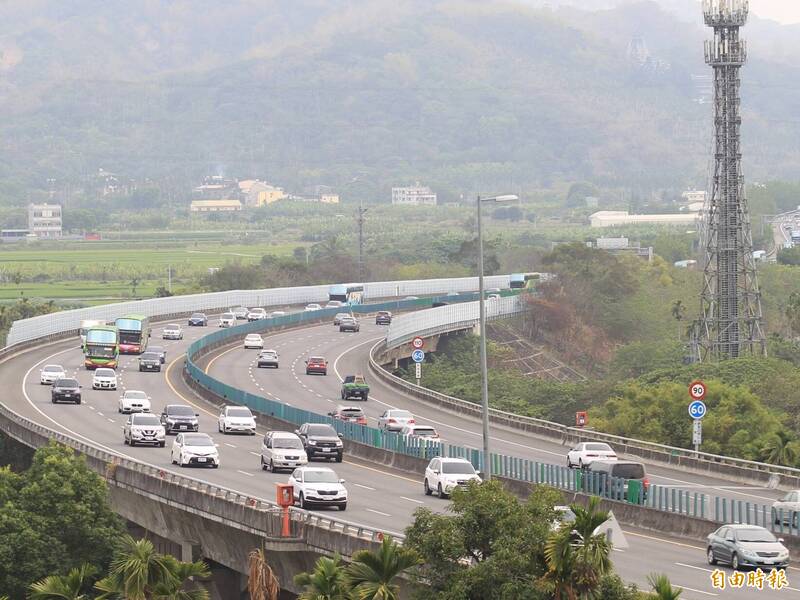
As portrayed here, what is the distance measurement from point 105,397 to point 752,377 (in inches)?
1752

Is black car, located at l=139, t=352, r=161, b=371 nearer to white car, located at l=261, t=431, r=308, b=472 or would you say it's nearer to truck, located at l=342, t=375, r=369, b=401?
truck, located at l=342, t=375, r=369, b=401

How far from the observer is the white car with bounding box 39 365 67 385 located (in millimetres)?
100625

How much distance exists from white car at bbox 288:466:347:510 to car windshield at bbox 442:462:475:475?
4671 mm

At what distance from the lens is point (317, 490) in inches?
2010

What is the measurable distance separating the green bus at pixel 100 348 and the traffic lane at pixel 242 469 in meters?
14.7

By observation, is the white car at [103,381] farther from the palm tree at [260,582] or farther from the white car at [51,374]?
the palm tree at [260,582]

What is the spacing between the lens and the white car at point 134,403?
8550 cm

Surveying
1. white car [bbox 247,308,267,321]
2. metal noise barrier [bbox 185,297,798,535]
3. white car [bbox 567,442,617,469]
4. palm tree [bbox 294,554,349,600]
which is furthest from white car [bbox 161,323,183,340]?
palm tree [bbox 294,554,349,600]

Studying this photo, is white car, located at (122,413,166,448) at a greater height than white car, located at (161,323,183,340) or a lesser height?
greater

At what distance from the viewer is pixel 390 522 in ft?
161

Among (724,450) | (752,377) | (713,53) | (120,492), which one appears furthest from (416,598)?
(713,53)

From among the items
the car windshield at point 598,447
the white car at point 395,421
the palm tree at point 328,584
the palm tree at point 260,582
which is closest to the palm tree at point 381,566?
the palm tree at point 328,584

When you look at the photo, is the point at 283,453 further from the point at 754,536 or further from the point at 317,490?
the point at 754,536

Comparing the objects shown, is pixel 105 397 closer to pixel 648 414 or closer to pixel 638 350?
pixel 648 414
